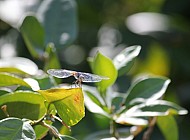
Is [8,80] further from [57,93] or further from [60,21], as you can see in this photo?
[60,21]

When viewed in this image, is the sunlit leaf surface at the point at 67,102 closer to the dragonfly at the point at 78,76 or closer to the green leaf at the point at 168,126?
the dragonfly at the point at 78,76

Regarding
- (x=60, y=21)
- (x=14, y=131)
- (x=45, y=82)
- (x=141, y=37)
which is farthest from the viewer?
(x=141, y=37)

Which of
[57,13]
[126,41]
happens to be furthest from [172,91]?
[57,13]

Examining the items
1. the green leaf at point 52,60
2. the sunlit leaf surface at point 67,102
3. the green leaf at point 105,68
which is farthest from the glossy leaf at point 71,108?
the green leaf at point 52,60

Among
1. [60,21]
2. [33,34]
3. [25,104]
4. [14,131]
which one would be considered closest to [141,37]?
[60,21]

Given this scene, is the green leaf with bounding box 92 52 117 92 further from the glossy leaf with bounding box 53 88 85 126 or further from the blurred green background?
the blurred green background
